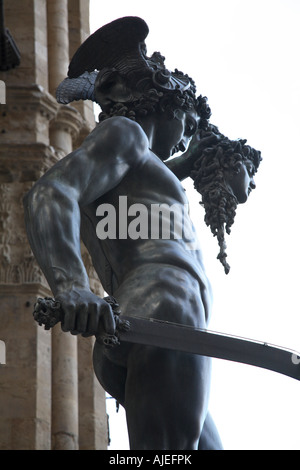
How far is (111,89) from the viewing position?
169 inches

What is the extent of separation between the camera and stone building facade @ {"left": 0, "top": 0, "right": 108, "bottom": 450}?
1230 cm

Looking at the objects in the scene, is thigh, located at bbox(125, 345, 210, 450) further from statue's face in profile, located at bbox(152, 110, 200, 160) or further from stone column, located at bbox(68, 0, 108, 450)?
stone column, located at bbox(68, 0, 108, 450)

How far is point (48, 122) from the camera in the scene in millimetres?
14031

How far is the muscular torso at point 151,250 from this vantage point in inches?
144

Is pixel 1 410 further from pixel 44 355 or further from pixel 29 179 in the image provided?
pixel 29 179

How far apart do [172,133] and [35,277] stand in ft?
27.7

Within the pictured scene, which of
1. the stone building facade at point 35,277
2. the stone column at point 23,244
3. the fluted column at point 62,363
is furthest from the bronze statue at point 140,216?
the fluted column at point 62,363

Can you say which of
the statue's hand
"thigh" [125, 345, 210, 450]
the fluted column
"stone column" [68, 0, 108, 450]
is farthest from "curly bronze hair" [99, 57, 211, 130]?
"stone column" [68, 0, 108, 450]

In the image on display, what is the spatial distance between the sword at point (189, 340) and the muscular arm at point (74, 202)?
0.16 feet

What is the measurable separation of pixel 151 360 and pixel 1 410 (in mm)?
8653

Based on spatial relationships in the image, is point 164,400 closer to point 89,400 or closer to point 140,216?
point 140,216

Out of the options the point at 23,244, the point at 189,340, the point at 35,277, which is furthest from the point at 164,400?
the point at 23,244

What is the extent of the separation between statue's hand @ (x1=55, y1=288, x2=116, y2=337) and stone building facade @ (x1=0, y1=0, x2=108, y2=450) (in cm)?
834

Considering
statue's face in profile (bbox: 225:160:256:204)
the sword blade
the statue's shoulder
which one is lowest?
the sword blade
